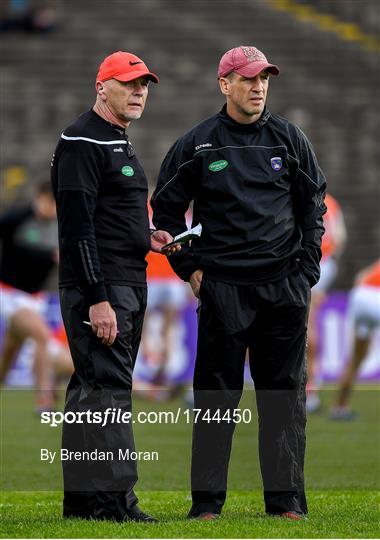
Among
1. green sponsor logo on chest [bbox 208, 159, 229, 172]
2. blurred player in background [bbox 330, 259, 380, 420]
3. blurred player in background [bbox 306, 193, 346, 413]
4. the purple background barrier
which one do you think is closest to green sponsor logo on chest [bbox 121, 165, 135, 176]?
green sponsor logo on chest [bbox 208, 159, 229, 172]

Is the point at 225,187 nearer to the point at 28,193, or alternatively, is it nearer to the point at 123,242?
the point at 123,242

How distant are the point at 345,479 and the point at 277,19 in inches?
841

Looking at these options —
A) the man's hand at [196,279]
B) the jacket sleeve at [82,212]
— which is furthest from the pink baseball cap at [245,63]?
the man's hand at [196,279]

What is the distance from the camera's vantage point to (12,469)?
9.02 m

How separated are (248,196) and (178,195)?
385 mm

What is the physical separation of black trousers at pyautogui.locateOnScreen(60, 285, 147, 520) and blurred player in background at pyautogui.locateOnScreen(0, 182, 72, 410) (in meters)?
6.20

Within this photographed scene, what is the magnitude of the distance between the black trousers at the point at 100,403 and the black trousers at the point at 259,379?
348 mm

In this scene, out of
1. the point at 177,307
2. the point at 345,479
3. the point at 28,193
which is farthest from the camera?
the point at 28,193

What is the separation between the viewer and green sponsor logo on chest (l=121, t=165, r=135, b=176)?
6.41m

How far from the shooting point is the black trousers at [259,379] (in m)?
6.50

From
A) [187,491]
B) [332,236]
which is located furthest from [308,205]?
[332,236]

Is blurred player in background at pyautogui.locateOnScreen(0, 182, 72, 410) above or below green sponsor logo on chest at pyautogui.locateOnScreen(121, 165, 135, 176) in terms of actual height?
below

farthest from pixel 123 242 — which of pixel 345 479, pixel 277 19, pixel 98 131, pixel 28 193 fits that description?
pixel 277 19

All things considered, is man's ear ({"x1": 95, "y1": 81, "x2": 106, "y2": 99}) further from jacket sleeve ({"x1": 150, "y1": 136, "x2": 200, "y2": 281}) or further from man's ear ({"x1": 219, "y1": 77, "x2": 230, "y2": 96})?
man's ear ({"x1": 219, "y1": 77, "x2": 230, "y2": 96})
